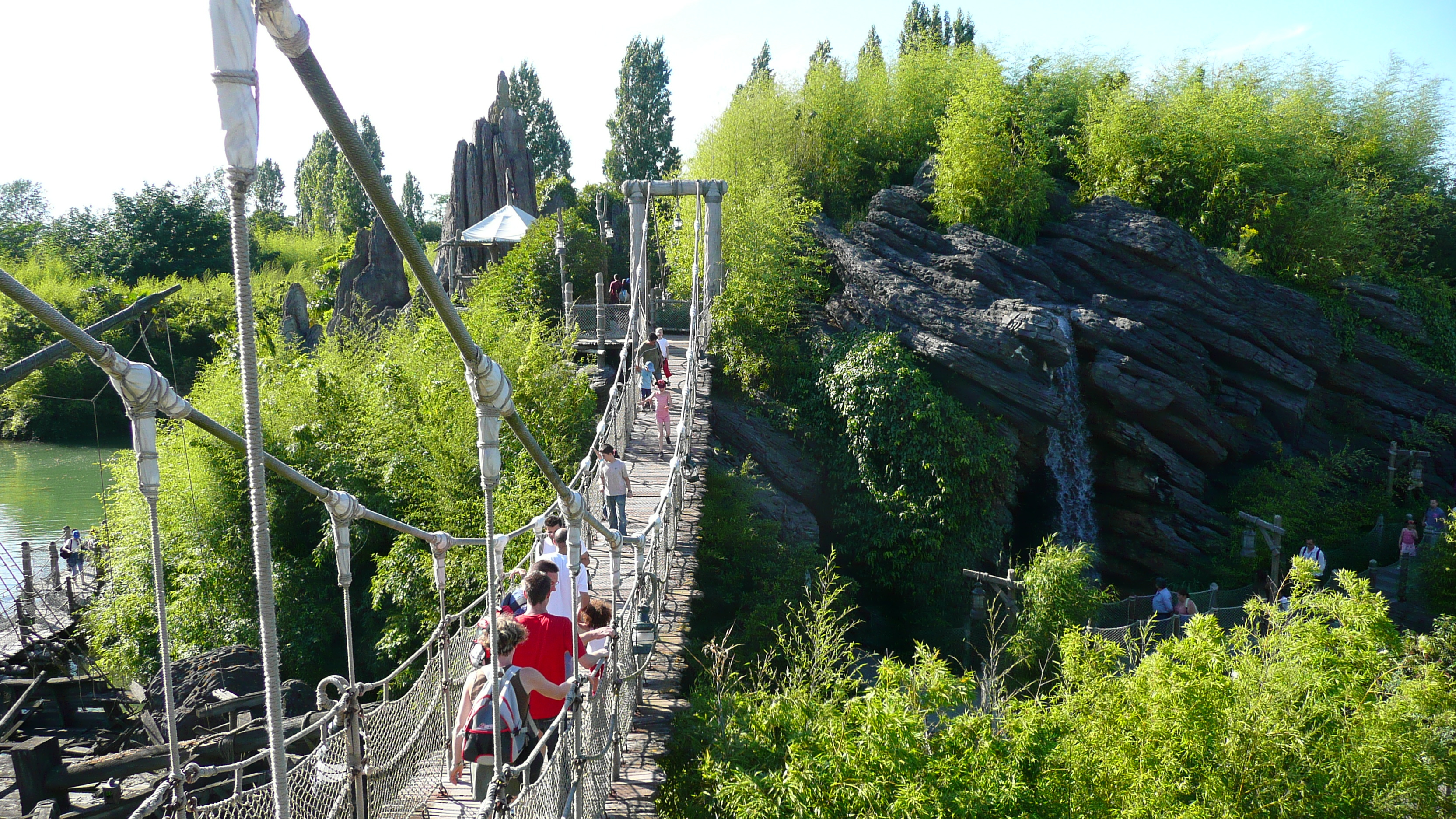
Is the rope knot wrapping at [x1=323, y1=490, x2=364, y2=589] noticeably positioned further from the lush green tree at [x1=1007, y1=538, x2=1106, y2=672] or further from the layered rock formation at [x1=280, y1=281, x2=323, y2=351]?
the layered rock formation at [x1=280, y1=281, x2=323, y2=351]

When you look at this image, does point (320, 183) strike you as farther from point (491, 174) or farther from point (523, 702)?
point (523, 702)

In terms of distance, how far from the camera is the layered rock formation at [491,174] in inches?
894

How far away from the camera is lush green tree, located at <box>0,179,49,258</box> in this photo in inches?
962

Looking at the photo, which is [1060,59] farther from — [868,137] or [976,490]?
[976,490]

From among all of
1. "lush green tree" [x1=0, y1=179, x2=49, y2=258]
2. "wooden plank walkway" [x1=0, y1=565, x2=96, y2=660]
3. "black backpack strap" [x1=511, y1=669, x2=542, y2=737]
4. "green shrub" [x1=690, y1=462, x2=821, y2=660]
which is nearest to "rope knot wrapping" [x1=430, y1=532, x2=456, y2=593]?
"black backpack strap" [x1=511, y1=669, x2=542, y2=737]

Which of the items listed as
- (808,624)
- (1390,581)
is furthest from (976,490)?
(808,624)

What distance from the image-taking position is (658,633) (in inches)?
285

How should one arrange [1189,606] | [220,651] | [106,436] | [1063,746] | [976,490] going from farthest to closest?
[106,436] < [976,490] < [1189,606] < [220,651] < [1063,746]

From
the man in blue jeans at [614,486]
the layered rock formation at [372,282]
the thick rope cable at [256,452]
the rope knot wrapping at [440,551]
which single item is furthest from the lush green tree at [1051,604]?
the layered rock formation at [372,282]

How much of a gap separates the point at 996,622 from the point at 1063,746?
6892 mm

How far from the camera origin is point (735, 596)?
987 centimetres

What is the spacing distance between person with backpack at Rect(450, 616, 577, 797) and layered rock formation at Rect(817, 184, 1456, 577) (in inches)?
445

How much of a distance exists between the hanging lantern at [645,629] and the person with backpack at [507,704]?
2.69 metres

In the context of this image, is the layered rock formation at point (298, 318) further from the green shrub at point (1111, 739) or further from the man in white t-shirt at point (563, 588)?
the green shrub at point (1111, 739)
